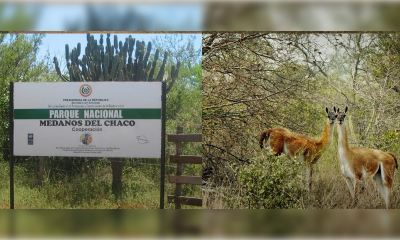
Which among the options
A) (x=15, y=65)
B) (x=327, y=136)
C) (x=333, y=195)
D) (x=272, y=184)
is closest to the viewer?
(x=272, y=184)

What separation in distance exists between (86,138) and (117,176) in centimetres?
80

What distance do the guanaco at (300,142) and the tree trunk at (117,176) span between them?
2359mm

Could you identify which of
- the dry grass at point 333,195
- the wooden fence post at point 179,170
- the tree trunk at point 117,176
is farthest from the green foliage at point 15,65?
the dry grass at point 333,195

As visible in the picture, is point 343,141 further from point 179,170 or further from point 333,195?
point 179,170

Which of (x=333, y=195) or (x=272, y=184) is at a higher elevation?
(x=272, y=184)

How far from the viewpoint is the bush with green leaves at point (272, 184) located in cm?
966

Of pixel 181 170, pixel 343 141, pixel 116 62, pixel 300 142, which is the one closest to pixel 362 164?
pixel 343 141

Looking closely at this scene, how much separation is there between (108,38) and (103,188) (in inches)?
96.6

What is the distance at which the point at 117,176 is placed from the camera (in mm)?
10008

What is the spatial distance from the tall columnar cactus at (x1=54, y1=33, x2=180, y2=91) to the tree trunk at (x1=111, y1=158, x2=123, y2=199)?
1354 millimetres

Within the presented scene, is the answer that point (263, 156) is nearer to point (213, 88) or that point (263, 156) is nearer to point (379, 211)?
point (213, 88)

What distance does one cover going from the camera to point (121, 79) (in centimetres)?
992

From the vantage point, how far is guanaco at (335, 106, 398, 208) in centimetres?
984

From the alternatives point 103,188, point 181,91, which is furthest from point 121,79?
point 103,188
